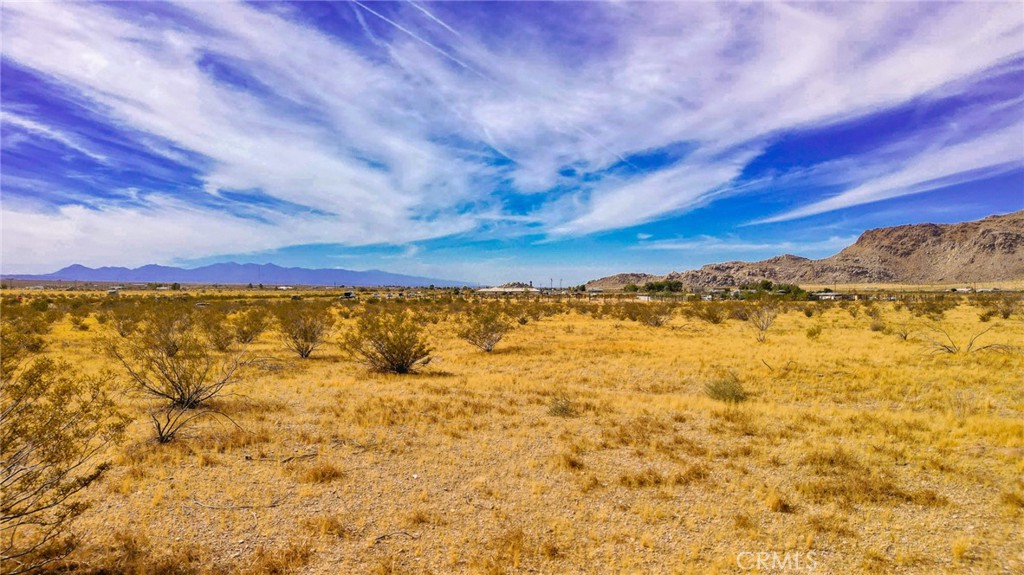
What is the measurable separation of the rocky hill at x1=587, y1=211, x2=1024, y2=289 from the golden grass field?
16748 centimetres

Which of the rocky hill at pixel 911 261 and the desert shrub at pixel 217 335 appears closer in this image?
the desert shrub at pixel 217 335

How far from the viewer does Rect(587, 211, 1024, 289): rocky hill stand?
133m

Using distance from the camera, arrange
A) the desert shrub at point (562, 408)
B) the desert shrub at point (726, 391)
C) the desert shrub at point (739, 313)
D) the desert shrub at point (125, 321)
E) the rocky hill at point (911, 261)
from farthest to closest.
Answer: the rocky hill at point (911, 261) → the desert shrub at point (739, 313) → the desert shrub at point (125, 321) → the desert shrub at point (726, 391) → the desert shrub at point (562, 408)

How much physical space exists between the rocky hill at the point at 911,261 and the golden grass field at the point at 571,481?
167479 millimetres

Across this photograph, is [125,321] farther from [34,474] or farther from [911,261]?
[911,261]

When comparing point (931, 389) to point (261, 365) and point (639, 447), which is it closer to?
point (639, 447)

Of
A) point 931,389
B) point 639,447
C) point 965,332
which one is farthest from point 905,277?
point 639,447

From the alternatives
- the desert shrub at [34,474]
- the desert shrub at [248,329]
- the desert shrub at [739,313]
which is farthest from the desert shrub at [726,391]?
the desert shrub at [739,313]

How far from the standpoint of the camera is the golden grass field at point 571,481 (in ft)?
17.2

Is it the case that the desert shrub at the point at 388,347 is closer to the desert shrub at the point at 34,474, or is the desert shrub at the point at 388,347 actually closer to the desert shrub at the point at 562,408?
the desert shrub at the point at 562,408

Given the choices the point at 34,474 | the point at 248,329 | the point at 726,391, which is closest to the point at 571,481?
the point at 34,474

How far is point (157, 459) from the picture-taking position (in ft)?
25.9

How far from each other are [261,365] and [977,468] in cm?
1971

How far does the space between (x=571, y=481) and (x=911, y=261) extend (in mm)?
208209
